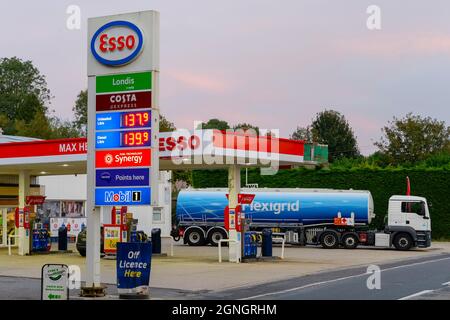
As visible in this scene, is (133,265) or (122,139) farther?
(122,139)

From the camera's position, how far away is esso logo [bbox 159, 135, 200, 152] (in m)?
27.2

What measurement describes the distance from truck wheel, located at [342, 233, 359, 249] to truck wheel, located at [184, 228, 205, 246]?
818cm

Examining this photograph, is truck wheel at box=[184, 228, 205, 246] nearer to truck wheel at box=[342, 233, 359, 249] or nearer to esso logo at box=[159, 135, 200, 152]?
truck wheel at box=[342, 233, 359, 249]

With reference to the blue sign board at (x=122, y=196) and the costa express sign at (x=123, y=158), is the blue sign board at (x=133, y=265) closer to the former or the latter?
the blue sign board at (x=122, y=196)

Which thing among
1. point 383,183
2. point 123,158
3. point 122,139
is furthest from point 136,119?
point 383,183

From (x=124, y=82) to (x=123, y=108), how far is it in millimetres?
655

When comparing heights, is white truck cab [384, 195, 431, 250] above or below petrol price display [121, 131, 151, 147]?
below

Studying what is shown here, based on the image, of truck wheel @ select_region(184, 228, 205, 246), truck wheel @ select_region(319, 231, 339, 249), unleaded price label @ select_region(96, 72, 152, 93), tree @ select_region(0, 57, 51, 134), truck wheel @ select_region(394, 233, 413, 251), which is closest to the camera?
unleaded price label @ select_region(96, 72, 152, 93)

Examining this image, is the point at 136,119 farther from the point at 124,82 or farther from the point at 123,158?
the point at 124,82

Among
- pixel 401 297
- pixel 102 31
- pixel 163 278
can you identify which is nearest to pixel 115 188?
pixel 102 31

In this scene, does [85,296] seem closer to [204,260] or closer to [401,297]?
[401,297]

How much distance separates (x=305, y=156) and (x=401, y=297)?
47.1 feet

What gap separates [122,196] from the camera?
18.1 metres
